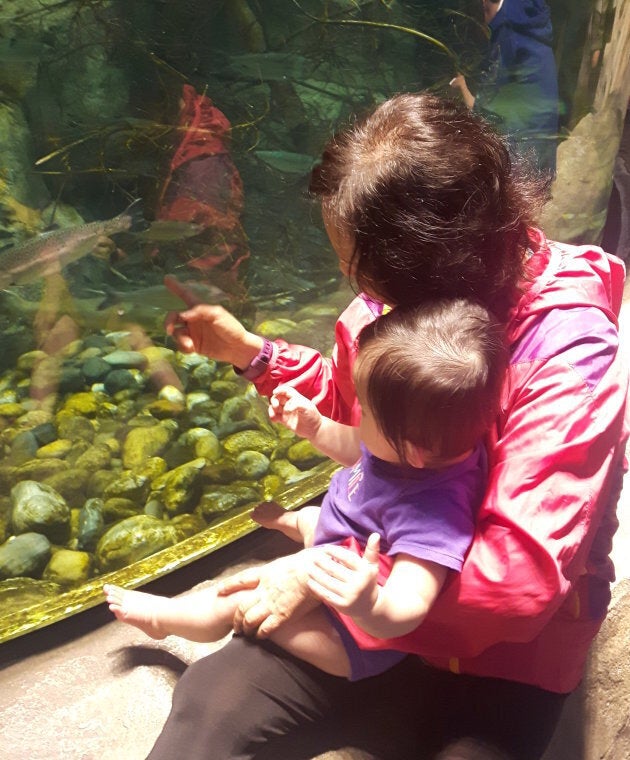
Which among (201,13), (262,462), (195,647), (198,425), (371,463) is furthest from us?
(262,462)

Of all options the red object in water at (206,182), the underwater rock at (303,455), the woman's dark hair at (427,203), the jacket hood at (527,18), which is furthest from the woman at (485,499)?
the jacket hood at (527,18)

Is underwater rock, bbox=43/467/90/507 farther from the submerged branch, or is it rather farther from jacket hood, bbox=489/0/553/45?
jacket hood, bbox=489/0/553/45

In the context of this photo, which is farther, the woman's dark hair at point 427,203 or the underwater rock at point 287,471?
the underwater rock at point 287,471

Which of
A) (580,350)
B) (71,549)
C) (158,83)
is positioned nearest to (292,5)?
(158,83)

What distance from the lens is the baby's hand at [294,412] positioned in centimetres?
140

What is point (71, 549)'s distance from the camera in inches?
66.5

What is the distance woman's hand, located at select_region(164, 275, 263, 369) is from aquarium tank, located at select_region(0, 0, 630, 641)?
24 millimetres

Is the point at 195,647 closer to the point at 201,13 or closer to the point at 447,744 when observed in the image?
the point at 447,744

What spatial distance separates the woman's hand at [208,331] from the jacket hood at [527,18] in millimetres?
983

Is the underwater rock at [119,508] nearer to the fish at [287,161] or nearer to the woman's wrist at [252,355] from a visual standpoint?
the woman's wrist at [252,355]

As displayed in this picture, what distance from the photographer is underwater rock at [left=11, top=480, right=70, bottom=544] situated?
1.59 m

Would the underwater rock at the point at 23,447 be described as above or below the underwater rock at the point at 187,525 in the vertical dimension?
above

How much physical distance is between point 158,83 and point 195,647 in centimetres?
114

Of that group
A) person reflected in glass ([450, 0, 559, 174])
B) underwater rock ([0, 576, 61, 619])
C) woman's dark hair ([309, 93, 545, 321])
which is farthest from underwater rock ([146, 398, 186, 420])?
person reflected in glass ([450, 0, 559, 174])
